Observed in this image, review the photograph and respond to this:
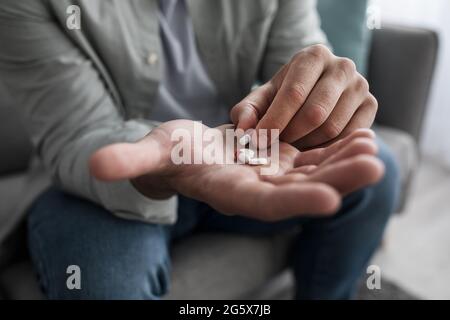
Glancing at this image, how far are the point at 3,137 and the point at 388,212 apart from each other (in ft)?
2.09

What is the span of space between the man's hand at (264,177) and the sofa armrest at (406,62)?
49cm

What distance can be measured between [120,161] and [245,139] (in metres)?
0.10

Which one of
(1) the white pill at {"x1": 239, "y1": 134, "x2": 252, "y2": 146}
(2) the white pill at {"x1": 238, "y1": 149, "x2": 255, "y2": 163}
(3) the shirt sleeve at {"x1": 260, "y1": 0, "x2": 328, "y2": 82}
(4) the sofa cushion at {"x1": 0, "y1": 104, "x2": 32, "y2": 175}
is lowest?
(4) the sofa cushion at {"x1": 0, "y1": 104, "x2": 32, "y2": 175}

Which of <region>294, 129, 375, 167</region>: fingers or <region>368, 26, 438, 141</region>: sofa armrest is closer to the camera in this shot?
<region>294, 129, 375, 167</region>: fingers

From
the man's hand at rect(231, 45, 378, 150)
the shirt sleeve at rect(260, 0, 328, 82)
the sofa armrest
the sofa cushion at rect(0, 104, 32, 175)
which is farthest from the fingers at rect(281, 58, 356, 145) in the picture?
the sofa cushion at rect(0, 104, 32, 175)

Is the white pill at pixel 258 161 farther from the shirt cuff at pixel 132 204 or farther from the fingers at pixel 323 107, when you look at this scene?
Answer: the shirt cuff at pixel 132 204

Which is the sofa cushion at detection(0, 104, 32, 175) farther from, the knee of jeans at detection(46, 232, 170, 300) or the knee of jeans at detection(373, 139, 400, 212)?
the knee of jeans at detection(373, 139, 400, 212)

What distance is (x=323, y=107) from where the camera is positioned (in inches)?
12.9

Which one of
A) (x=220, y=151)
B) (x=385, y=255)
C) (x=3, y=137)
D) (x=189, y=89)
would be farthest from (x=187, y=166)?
(x=385, y=255)

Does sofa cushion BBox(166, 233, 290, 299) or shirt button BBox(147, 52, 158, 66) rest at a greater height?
shirt button BBox(147, 52, 158, 66)

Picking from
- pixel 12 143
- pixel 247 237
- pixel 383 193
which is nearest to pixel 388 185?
pixel 383 193

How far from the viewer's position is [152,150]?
0.29m

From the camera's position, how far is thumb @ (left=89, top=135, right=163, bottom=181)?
262mm

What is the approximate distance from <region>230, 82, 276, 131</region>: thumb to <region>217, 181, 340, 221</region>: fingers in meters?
0.06
